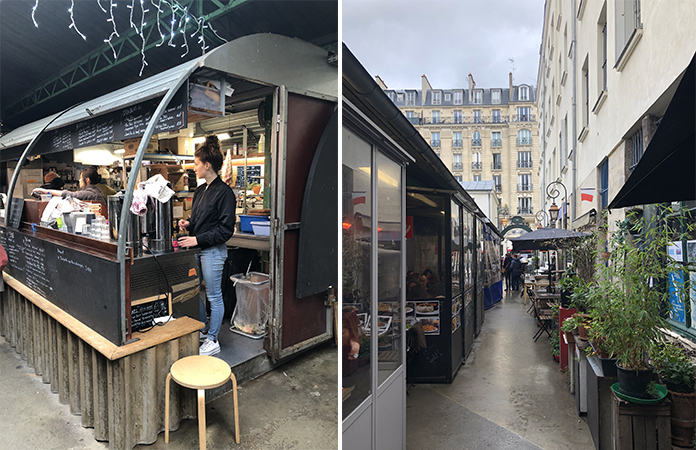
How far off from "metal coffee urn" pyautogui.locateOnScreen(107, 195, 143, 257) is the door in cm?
126

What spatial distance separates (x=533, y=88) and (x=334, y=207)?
58294 mm

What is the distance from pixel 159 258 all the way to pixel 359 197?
1.93 m

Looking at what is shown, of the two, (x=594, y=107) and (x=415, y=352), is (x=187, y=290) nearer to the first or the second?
(x=415, y=352)

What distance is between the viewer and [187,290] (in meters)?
4.08

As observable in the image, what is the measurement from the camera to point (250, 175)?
7.51m

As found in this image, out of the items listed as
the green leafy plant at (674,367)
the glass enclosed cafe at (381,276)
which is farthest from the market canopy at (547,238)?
the green leafy plant at (674,367)

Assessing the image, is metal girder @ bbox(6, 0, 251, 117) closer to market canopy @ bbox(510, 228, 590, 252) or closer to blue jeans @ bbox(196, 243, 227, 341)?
blue jeans @ bbox(196, 243, 227, 341)

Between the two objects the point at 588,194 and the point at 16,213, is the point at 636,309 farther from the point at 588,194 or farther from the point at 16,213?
the point at 16,213

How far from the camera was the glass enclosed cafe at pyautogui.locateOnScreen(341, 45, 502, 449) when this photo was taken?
107 inches

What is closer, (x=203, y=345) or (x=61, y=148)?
(x=203, y=345)

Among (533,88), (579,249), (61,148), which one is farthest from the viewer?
(533,88)

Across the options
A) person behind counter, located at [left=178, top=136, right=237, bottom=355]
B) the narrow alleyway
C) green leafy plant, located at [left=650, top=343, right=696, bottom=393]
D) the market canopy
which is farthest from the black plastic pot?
the market canopy

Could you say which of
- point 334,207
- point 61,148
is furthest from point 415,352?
point 61,148

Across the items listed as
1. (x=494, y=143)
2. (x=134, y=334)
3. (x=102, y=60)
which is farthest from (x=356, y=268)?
(x=494, y=143)
